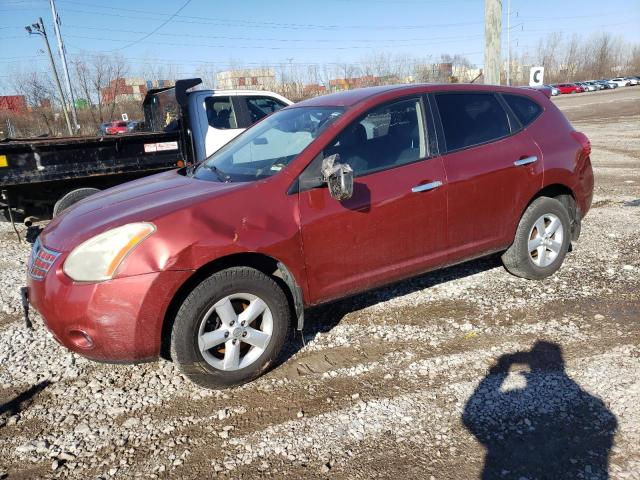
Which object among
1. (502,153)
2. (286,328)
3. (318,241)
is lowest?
(286,328)

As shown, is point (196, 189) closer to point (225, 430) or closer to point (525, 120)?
point (225, 430)

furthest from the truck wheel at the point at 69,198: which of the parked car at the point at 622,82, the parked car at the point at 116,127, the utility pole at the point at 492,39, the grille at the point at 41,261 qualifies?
the parked car at the point at 622,82

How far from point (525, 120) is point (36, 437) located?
14.4ft

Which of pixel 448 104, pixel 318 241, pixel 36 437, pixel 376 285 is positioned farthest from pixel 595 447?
pixel 36 437

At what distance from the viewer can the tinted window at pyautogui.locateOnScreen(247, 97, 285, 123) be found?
7867 millimetres

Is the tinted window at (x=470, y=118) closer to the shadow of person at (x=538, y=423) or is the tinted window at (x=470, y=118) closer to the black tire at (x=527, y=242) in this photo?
the black tire at (x=527, y=242)

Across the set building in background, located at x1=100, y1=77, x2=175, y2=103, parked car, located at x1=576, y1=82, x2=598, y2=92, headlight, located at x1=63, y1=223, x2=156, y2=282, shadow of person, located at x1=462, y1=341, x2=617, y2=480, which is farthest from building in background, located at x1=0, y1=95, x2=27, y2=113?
parked car, located at x1=576, y1=82, x2=598, y2=92

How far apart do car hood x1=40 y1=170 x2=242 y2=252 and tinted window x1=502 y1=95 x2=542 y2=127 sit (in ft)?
8.70

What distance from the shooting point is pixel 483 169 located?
13.2 feet

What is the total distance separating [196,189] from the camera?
3447 millimetres

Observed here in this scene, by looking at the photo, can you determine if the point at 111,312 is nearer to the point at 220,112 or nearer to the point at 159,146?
the point at 159,146

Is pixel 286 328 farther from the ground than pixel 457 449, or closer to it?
farther from the ground

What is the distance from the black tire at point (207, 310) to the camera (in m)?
2.97

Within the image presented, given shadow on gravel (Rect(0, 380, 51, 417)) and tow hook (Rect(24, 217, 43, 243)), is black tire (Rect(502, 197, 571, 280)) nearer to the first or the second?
shadow on gravel (Rect(0, 380, 51, 417))
